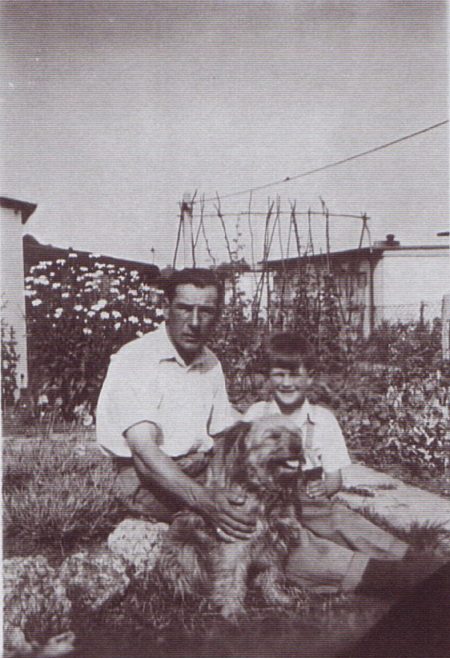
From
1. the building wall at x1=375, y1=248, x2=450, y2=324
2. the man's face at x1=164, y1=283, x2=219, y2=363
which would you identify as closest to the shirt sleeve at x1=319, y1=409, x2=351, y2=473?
the building wall at x1=375, y1=248, x2=450, y2=324

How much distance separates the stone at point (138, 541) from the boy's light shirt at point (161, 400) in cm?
35

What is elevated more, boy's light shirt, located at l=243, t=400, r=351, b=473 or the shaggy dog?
boy's light shirt, located at l=243, t=400, r=351, b=473

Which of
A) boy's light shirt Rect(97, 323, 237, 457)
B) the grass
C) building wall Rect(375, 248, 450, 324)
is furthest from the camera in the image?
building wall Rect(375, 248, 450, 324)

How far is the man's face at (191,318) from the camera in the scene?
315cm

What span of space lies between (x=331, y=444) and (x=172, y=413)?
2.60 ft

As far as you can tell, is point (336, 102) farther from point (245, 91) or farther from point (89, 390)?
point (89, 390)

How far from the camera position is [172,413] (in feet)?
Result: 10.3

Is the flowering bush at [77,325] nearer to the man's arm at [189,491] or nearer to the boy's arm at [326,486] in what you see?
the man's arm at [189,491]

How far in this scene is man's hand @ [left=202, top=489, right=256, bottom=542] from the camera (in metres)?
3.12

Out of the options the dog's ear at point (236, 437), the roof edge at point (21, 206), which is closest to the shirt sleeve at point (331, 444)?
the dog's ear at point (236, 437)

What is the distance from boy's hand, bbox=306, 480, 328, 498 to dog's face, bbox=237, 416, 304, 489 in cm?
9

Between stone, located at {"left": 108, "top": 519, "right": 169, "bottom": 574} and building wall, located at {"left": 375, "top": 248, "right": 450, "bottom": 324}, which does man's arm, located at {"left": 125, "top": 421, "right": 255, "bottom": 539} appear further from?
building wall, located at {"left": 375, "top": 248, "right": 450, "bottom": 324}

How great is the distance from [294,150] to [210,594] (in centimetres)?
221

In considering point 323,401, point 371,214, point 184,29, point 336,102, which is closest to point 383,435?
point 323,401
